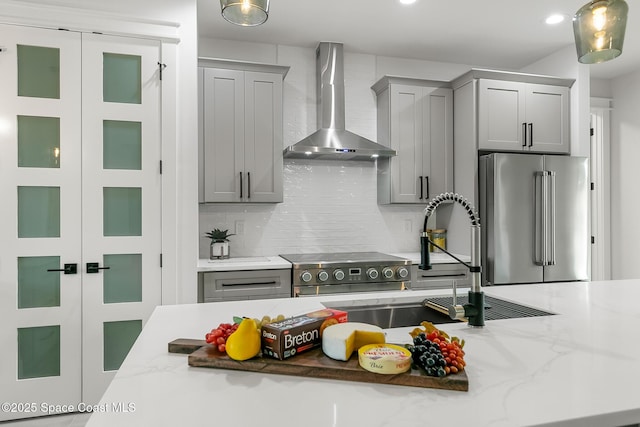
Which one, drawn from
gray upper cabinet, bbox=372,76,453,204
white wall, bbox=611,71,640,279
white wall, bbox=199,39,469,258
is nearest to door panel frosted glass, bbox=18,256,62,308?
white wall, bbox=199,39,469,258

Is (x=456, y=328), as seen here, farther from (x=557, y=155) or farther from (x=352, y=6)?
(x=557, y=155)

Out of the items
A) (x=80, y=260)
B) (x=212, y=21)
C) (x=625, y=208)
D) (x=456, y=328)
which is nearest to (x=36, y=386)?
(x=80, y=260)

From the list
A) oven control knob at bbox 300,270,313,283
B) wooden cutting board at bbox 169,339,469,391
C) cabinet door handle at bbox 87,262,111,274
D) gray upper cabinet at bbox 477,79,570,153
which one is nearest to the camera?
wooden cutting board at bbox 169,339,469,391

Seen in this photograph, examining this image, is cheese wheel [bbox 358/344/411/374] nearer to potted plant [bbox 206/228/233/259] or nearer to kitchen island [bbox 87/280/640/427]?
kitchen island [bbox 87/280/640/427]

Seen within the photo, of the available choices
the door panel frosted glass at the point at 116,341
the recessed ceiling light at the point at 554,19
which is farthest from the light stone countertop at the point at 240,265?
the recessed ceiling light at the point at 554,19

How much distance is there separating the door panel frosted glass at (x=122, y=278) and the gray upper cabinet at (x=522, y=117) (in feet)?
9.32

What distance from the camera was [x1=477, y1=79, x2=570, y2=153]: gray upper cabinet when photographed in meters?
3.43

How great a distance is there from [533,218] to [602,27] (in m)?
2.30

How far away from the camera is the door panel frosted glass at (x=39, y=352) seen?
243cm

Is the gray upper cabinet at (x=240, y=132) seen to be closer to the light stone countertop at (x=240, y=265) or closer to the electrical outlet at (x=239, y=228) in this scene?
the electrical outlet at (x=239, y=228)

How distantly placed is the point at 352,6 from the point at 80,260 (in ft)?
8.38

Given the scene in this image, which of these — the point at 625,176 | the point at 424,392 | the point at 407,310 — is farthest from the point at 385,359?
the point at 625,176

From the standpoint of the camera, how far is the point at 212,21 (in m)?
3.15

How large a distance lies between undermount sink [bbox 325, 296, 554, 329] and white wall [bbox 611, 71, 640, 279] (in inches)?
142
